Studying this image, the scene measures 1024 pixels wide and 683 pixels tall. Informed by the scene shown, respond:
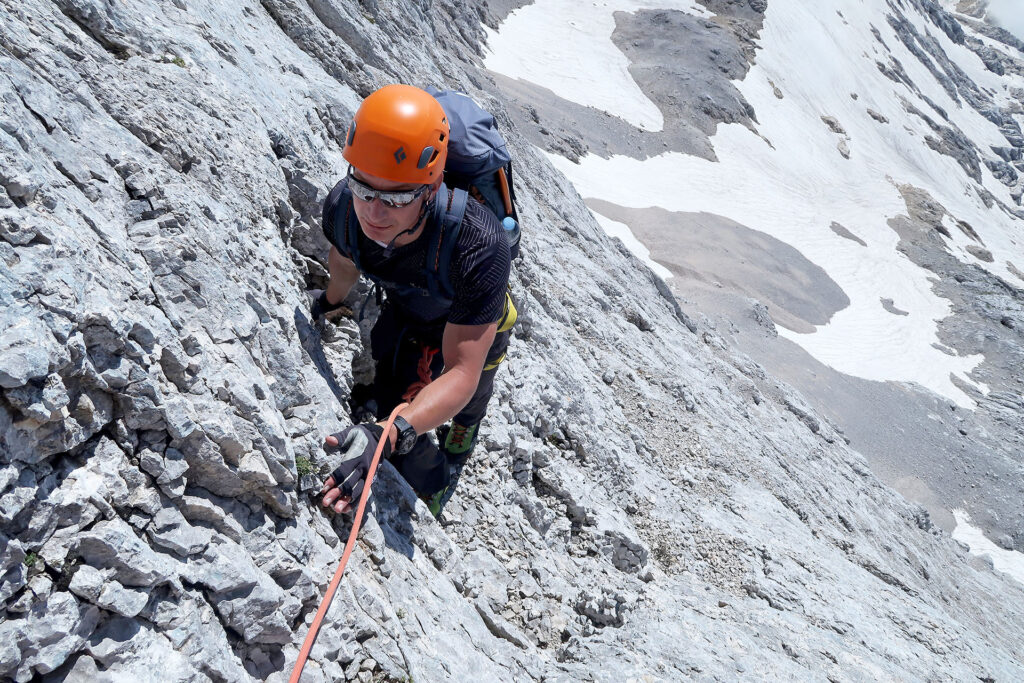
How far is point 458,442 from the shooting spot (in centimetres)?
627

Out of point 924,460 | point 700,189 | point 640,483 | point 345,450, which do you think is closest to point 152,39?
point 345,450

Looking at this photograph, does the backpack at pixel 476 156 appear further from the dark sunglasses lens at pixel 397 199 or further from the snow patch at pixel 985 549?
the snow patch at pixel 985 549

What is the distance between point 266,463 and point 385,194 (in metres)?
1.91

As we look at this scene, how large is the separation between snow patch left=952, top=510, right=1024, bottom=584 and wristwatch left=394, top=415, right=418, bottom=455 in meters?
27.6

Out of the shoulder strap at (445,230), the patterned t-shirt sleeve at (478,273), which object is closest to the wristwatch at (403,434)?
the patterned t-shirt sleeve at (478,273)

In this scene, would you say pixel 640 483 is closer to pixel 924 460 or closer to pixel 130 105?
pixel 130 105

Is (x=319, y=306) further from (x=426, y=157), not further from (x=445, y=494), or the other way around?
(x=445, y=494)

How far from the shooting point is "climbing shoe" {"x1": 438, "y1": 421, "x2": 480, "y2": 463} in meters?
6.23

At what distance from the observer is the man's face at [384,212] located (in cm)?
Result: 437

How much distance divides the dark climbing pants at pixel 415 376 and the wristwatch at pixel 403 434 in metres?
0.94

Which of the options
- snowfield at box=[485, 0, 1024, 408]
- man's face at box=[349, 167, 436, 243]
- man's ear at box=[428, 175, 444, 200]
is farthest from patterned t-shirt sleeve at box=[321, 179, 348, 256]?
snowfield at box=[485, 0, 1024, 408]

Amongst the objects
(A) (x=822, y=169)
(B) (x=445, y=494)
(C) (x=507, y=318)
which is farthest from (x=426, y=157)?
(A) (x=822, y=169)

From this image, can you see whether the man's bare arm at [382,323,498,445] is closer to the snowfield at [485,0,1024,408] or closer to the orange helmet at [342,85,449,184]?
the orange helmet at [342,85,449,184]

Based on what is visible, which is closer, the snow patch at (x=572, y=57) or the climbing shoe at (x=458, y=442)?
the climbing shoe at (x=458, y=442)
